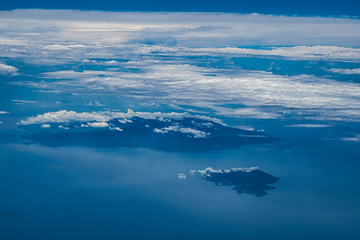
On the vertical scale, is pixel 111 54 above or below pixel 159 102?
above

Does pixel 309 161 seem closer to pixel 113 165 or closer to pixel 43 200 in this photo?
pixel 113 165

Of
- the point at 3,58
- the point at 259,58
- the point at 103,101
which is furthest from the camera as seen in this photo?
the point at 259,58

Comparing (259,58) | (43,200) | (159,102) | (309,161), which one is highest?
(259,58)

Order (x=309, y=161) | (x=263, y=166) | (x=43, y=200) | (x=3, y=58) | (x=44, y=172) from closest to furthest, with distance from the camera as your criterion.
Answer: (x=43, y=200), (x=44, y=172), (x=263, y=166), (x=309, y=161), (x=3, y=58)

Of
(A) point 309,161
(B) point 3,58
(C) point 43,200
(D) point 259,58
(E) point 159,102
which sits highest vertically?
(D) point 259,58

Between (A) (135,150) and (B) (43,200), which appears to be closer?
(B) (43,200)

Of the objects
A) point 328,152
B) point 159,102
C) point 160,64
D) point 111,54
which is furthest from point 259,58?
point 328,152

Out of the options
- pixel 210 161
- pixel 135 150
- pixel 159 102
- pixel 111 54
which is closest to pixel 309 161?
pixel 210 161

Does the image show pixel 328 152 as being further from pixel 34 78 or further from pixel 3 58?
pixel 3 58

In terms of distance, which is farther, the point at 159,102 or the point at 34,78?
the point at 34,78
